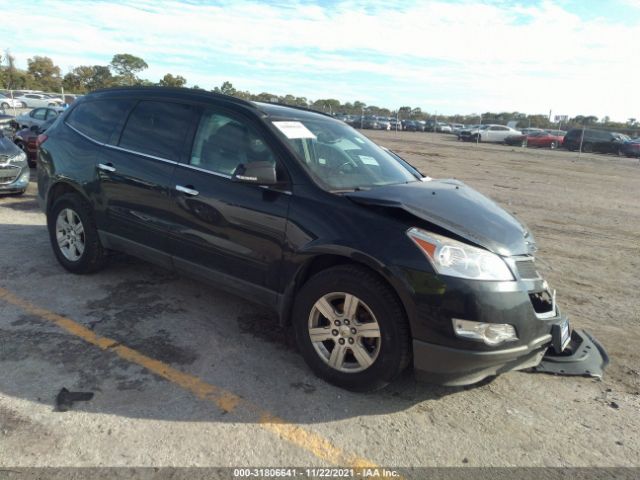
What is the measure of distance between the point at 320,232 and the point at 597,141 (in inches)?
1476

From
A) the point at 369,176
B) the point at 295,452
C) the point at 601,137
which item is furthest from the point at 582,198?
the point at 601,137

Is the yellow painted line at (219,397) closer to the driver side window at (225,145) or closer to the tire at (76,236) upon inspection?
the tire at (76,236)

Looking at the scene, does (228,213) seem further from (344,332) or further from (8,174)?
(8,174)

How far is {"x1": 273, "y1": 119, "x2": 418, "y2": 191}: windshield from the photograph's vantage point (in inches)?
140

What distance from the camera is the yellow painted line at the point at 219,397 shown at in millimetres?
2613

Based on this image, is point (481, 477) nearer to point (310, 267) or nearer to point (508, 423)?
point (508, 423)

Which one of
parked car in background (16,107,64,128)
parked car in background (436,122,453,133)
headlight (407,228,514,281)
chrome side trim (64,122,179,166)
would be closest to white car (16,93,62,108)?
parked car in background (16,107,64,128)

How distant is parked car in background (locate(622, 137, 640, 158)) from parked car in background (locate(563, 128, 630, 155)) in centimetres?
19

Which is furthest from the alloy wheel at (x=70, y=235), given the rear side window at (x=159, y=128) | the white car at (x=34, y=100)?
the white car at (x=34, y=100)

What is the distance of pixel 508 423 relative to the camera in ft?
9.71

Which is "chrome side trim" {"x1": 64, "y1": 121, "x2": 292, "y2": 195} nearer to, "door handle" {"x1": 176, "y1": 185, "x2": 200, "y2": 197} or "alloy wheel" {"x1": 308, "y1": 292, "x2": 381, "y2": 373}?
"door handle" {"x1": 176, "y1": 185, "x2": 200, "y2": 197}

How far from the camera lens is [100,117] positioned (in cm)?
477

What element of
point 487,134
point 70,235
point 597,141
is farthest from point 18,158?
point 487,134

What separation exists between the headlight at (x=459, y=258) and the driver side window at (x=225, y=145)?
50.5 inches
